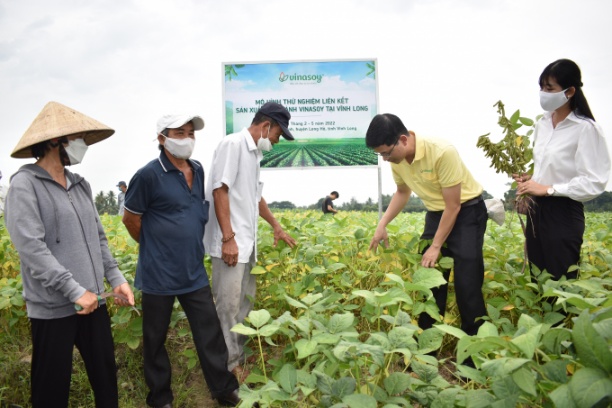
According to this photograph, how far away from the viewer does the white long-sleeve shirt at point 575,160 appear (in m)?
2.76

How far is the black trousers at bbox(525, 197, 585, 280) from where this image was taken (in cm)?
293

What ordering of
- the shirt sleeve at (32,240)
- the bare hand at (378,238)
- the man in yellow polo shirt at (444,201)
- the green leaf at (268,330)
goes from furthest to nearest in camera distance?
the bare hand at (378,238) < the man in yellow polo shirt at (444,201) < the shirt sleeve at (32,240) < the green leaf at (268,330)

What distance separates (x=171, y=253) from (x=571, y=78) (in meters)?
2.37

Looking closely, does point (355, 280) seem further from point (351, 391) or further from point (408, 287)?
→ point (351, 391)

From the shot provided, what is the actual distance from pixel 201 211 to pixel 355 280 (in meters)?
1.24

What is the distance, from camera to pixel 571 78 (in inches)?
111

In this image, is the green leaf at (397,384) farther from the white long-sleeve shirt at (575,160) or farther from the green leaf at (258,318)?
the white long-sleeve shirt at (575,160)

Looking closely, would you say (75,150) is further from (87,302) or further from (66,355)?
(66,355)

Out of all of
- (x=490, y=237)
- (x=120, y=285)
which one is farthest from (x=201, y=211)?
(x=490, y=237)

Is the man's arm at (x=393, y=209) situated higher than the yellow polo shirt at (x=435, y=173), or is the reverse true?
the yellow polo shirt at (x=435, y=173)

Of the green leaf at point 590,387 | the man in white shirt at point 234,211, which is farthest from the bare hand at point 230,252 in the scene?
the green leaf at point 590,387

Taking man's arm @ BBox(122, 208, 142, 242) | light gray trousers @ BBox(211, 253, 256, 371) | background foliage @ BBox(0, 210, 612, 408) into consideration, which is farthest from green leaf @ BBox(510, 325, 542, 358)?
man's arm @ BBox(122, 208, 142, 242)

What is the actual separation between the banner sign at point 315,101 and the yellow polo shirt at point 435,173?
7.99 ft

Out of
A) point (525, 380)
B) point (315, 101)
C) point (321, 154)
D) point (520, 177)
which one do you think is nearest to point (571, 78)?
point (520, 177)
